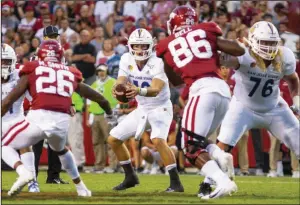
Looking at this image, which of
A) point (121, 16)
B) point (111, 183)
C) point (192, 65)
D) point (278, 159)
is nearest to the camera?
point (192, 65)

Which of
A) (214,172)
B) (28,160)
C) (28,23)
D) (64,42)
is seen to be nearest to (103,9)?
(64,42)

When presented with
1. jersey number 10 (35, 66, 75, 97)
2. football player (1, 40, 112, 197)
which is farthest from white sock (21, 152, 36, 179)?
jersey number 10 (35, 66, 75, 97)

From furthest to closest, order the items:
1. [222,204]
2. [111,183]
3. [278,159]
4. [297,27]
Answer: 1. [297,27]
2. [278,159]
3. [111,183]
4. [222,204]

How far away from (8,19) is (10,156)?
11100 millimetres

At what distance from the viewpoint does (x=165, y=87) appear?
11.4m

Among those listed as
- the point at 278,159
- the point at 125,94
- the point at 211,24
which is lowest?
the point at 278,159

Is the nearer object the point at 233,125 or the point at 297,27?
the point at 233,125

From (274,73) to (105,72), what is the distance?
7035 mm

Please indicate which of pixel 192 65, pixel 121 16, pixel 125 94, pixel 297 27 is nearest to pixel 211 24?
pixel 192 65

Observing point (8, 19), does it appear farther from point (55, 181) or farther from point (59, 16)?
point (55, 181)

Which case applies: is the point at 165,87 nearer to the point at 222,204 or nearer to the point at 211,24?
the point at 211,24

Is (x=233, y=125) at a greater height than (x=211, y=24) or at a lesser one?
lesser

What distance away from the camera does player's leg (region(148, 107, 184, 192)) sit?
Answer: 36.2 ft

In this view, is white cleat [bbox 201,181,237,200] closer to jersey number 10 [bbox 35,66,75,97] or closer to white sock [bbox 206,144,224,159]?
white sock [bbox 206,144,224,159]
